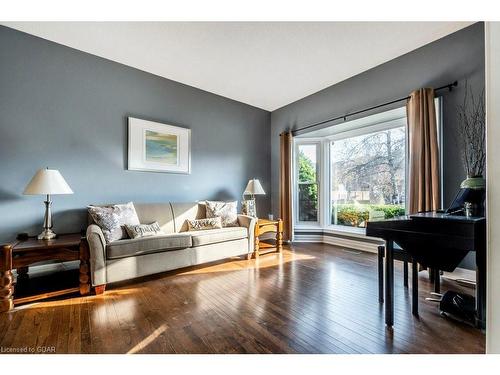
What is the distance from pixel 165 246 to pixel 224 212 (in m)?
1.16

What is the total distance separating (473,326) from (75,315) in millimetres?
2968

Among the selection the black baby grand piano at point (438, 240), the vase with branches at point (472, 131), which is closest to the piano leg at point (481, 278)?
the black baby grand piano at point (438, 240)

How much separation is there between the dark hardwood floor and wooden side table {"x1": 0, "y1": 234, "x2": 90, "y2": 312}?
0.09 m

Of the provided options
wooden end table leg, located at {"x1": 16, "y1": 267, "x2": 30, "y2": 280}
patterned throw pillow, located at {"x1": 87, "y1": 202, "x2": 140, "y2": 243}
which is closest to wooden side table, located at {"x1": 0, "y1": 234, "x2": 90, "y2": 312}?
patterned throw pillow, located at {"x1": 87, "y1": 202, "x2": 140, "y2": 243}

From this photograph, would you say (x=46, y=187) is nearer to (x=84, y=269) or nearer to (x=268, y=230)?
(x=84, y=269)

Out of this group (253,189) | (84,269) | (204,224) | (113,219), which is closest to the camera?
(84,269)

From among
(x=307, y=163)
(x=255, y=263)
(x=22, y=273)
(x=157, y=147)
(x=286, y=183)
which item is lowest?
(x=255, y=263)

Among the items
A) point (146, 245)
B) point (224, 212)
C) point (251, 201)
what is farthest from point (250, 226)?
point (146, 245)

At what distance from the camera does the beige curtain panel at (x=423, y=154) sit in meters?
2.69

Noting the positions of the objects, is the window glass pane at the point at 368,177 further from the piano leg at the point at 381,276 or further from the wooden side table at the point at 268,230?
the piano leg at the point at 381,276

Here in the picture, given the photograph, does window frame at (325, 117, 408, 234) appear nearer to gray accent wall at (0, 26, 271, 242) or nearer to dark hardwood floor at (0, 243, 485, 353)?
dark hardwood floor at (0, 243, 485, 353)

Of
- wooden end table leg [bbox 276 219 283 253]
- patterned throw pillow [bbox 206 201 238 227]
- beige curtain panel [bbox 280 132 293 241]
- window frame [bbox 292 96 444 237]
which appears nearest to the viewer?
patterned throw pillow [bbox 206 201 238 227]

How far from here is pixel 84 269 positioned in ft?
7.43

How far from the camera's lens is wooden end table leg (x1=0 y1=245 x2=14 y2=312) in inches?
76.4
